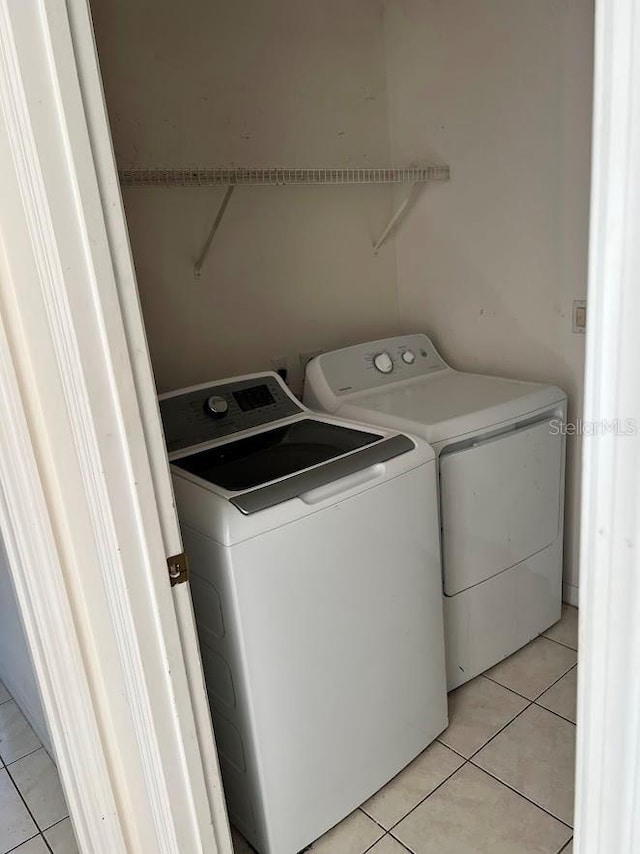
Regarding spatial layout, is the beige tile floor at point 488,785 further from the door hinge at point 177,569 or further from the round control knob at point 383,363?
the round control knob at point 383,363

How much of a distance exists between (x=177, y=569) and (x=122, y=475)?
0.68 feet

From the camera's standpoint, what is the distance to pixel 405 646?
1.67 metres

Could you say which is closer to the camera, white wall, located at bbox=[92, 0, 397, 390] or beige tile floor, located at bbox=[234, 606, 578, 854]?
beige tile floor, located at bbox=[234, 606, 578, 854]

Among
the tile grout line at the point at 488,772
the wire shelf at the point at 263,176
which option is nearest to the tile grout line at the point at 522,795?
the tile grout line at the point at 488,772

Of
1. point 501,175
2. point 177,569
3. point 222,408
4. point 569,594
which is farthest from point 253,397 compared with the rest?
point 569,594

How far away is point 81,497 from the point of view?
1063mm

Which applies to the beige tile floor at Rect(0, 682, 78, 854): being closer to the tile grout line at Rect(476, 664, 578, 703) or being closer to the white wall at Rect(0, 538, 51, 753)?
the white wall at Rect(0, 538, 51, 753)

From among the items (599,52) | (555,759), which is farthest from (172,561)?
(555,759)

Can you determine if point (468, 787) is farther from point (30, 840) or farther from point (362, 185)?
point (362, 185)

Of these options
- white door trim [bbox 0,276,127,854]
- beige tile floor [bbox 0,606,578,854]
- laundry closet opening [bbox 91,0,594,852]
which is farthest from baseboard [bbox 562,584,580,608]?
white door trim [bbox 0,276,127,854]

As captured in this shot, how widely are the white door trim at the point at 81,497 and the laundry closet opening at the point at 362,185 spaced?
701 millimetres

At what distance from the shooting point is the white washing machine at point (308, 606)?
53.6 inches

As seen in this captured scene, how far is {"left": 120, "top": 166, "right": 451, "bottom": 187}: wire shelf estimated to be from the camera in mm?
1757

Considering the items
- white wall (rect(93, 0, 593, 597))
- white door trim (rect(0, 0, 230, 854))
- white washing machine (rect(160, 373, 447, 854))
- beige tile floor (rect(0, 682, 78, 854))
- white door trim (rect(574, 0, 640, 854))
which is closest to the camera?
white door trim (rect(574, 0, 640, 854))
